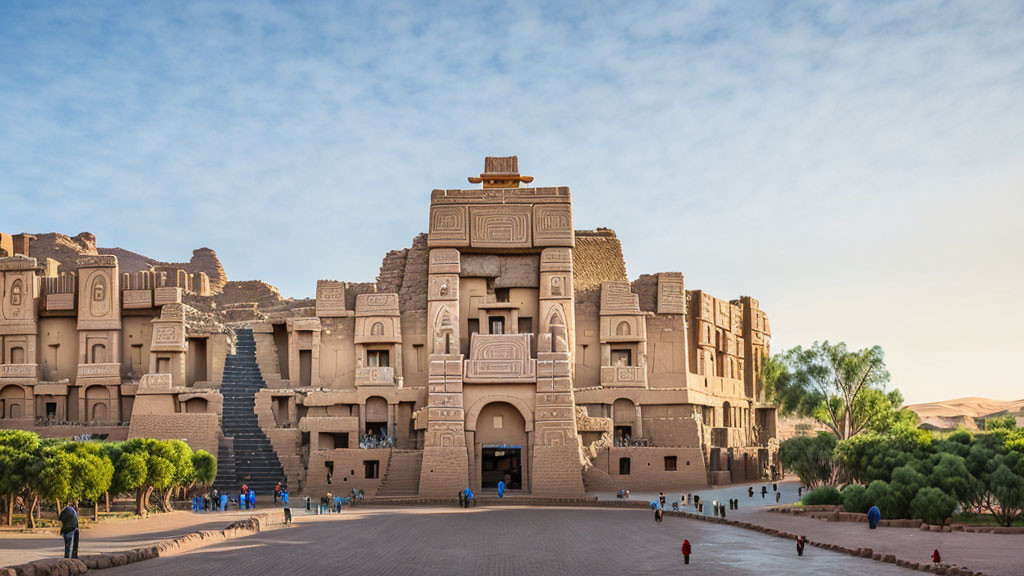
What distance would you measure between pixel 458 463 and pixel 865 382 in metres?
27.0

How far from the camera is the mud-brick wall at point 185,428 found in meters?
45.4

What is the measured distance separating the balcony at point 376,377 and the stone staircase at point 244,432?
205 inches

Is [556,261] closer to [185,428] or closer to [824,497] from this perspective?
[824,497]

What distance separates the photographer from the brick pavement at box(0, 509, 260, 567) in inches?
964

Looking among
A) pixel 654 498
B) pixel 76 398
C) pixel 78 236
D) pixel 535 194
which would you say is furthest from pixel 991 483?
pixel 78 236

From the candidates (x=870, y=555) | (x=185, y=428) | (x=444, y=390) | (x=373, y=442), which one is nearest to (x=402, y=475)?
(x=373, y=442)

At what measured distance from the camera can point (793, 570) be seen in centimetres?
2284

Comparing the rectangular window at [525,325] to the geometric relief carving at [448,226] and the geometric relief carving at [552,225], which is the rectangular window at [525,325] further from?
the geometric relief carving at [448,226]

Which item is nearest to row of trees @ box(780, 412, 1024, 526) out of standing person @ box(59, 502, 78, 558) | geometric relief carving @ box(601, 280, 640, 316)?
geometric relief carving @ box(601, 280, 640, 316)

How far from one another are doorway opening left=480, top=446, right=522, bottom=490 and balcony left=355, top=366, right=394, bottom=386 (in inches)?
228

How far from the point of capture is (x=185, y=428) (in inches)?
1802

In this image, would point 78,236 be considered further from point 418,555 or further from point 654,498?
point 418,555

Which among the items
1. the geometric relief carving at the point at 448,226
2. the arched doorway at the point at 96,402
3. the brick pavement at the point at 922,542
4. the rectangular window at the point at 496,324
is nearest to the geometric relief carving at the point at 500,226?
the geometric relief carving at the point at 448,226

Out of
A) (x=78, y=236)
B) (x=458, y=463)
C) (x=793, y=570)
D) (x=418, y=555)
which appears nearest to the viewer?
(x=793, y=570)
